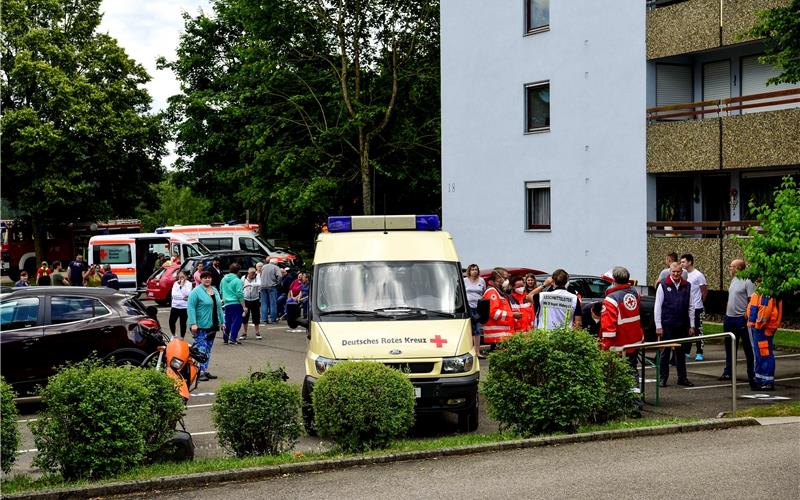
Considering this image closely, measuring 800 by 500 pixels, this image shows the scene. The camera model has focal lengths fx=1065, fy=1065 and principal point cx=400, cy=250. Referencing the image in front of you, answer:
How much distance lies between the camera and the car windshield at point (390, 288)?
12.6 metres

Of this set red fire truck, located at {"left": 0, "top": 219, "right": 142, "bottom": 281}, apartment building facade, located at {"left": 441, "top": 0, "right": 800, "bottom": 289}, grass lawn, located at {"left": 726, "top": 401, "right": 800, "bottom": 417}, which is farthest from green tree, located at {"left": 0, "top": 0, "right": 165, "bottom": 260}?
grass lawn, located at {"left": 726, "top": 401, "right": 800, "bottom": 417}

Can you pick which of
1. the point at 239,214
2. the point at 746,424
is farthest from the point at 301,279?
the point at 239,214

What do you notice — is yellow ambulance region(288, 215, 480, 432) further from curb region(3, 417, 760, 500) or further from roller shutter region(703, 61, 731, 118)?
roller shutter region(703, 61, 731, 118)

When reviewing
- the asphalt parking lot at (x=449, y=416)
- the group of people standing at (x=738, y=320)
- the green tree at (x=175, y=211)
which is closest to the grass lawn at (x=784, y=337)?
the asphalt parking lot at (x=449, y=416)

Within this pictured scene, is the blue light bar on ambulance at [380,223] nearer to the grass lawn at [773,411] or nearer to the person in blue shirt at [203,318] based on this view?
the person in blue shirt at [203,318]

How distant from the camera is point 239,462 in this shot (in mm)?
9727

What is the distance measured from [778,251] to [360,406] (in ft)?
22.3

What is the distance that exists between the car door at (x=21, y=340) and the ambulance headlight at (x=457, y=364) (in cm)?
619

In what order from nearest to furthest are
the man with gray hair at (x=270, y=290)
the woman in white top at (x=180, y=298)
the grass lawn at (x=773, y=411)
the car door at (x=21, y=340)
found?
the grass lawn at (x=773, y=411)
the car door at (x=21, y=340)
the woman in white top at (x=180, y=298)
the man with gray hair at (x=270, y=290)

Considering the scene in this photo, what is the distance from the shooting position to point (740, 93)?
2755cm

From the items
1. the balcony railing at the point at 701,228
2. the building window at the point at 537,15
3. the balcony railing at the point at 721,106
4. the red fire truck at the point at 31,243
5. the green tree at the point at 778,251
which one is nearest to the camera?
the green tree at the point at 778,251

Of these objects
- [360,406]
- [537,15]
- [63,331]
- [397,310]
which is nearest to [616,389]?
[397,310]

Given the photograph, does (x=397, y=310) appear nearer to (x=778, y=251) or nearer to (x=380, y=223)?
(x=380, y=223)

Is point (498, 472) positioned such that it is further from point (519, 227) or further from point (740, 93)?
point (519, 227)
